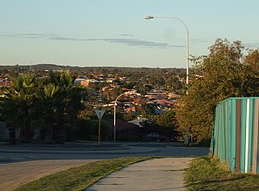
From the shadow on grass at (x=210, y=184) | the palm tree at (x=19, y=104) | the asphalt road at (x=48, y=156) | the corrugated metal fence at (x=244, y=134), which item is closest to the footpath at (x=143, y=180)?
the shadow on grass at (x=210, y=184)

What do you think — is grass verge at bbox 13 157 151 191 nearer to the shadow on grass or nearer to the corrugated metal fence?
the shadow on grass

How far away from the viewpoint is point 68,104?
43312 mm

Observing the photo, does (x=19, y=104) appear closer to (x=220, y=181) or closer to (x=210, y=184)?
(x=220, y=181)

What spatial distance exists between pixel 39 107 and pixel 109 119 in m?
24.9

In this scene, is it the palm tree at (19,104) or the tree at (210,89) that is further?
the palm tree at (19,104)

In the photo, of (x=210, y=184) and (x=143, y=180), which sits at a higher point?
(x=210, y=184)

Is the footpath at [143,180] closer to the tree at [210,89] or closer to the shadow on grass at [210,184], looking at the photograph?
the shadow on grass at [210,184]

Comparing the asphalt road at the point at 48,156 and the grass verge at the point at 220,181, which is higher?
the grass verge at the point at 220,181

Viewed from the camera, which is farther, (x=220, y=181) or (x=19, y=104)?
(x=19, y=104)

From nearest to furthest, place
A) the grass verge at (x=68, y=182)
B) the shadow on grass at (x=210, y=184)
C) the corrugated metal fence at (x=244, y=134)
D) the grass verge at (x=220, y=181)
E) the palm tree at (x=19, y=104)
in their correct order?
the grass verge at (x=220, y=181) < the shadow on grass at (x=210, y=184) < the grass verge at (x=68, y=182) < the corrugated metal fence at (x=244, y=134) < the palm tree at (x=19, y=104)

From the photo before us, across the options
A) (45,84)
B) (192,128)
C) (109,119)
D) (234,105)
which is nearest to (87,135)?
(109,119)

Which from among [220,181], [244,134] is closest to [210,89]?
[244,134]

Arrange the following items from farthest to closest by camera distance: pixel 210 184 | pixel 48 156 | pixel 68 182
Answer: pixel 48 156 < pixel 68 182 < pixel 210 184

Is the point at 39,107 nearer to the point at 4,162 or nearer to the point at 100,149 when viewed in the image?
the point at 100,149
